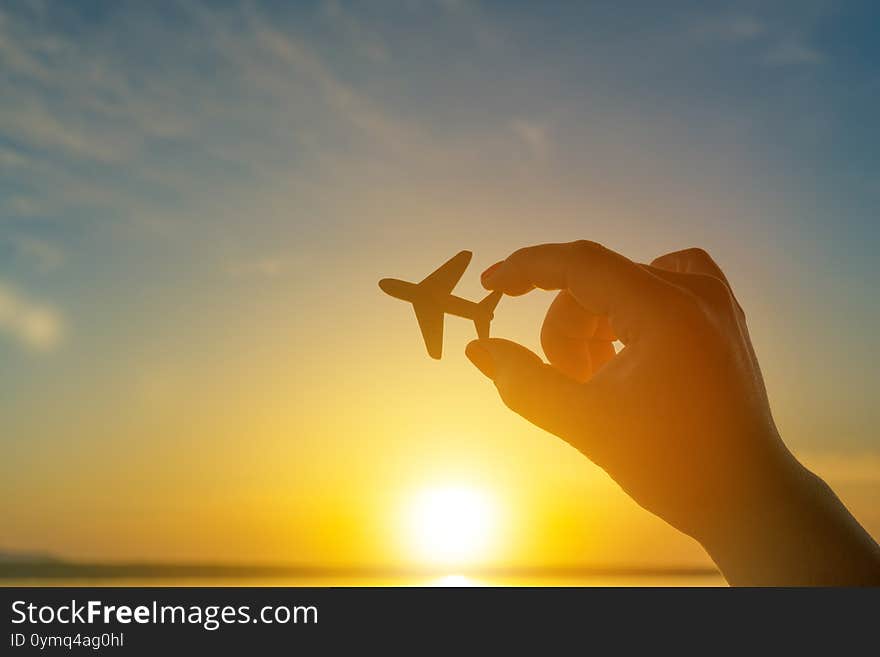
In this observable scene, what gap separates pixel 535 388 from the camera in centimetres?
575

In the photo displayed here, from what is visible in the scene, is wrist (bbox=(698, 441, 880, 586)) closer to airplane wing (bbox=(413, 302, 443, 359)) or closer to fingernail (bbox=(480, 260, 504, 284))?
fingernail (bbox=(480, 260, 504, 284))

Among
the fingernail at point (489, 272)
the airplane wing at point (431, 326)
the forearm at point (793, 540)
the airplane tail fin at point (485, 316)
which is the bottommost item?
the forearm at point (793, 540)

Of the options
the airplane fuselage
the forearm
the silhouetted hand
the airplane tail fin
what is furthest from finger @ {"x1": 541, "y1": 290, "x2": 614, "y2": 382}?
the airplane fuselage

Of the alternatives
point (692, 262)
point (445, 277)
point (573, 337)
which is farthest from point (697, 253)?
point (445, 277)

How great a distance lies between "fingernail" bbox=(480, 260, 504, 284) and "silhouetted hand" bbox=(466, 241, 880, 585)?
3.15 feet

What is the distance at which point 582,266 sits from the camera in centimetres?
573

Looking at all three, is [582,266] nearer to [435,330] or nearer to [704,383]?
[704,383]

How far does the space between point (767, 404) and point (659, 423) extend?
3.31 feet

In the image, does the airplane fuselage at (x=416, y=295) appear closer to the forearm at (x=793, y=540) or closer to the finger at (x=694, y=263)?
the finger at (x=694, y=263)

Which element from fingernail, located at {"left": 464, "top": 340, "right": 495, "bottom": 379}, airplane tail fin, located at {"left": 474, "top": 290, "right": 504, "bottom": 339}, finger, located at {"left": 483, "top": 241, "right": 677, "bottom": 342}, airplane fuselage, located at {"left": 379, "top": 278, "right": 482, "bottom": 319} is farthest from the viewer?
airplane fuselage, located at {"left": 379, "top": 278, "right": 482, "bottom": 319}

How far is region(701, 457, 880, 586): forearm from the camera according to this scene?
4.25 m

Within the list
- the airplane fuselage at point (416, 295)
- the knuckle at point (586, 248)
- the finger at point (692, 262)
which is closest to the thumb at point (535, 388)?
the knuckle at point (586, 248)

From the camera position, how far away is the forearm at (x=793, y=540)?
425cm

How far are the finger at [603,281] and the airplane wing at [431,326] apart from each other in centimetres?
497
